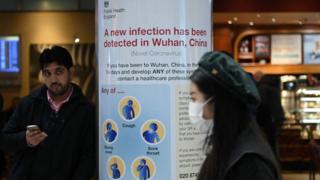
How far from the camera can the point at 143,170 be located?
136 inches

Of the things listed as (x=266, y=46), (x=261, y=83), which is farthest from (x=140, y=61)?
(x=266, y=46)

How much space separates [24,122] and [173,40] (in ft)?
3.43

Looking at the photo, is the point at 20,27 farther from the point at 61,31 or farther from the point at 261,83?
the point at 261,83

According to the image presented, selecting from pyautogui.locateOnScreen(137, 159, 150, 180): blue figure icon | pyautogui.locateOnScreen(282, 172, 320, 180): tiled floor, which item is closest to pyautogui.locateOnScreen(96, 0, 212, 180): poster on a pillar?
pyautogui.locateOnScreen(137, 159, 150, 180): blue figure icon

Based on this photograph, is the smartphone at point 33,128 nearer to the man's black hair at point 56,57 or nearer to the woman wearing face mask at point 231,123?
the man's black hair at point 56,57

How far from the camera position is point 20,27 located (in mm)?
10484

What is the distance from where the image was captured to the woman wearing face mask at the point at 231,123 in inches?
77.8

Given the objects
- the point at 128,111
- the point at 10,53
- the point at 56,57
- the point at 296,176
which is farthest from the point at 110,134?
the point at 10,53

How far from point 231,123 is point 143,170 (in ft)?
4.98

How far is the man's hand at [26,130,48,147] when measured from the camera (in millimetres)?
3496

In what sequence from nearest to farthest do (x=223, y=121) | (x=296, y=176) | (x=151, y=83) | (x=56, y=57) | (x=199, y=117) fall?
1. (x=223, y=121)
2. (x=199, y=117)
3. (x=151, y=83)
4. (x=56, y=57)
5. (x=296, y=176)

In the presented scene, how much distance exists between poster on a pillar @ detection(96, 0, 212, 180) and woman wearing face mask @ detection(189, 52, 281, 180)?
4.36 feet

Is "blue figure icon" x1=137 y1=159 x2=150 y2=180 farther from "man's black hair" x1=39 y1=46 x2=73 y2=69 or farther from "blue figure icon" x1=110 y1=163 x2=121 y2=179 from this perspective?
"man's black hair" x1=39 y1=46 x2=73 y2=69

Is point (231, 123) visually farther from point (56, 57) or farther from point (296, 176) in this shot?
point (296, 176)
